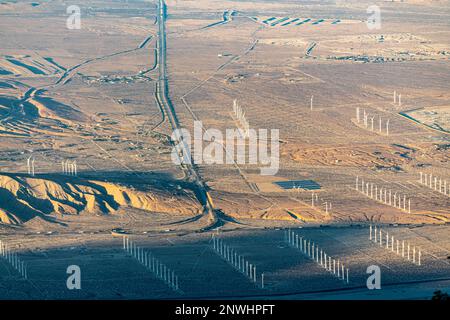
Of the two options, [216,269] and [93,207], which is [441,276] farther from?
[93,207]

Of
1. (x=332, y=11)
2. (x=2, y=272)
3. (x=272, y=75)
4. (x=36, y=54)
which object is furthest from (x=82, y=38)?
(x=2, y=272)

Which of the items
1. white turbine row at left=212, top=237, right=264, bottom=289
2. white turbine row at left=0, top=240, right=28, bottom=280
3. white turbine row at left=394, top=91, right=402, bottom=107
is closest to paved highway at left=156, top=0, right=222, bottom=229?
white turbine row at left=212, top=237, right=264, bottom=289

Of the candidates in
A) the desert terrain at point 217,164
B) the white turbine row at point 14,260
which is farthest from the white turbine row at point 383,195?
the white turbine row at point 14,260

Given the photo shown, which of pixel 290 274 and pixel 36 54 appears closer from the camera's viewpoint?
pixel 290 274

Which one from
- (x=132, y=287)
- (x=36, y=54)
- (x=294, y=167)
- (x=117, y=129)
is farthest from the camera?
(x=36, y=54)

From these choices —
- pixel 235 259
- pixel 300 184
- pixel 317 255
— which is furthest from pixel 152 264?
pixel 300 184

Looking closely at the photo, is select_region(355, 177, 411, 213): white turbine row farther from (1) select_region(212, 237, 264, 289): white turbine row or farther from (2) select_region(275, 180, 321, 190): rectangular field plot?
(1) select_region(212, 237, 264, 289): white turbine row

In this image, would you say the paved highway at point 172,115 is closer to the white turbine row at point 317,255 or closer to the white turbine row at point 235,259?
the white turbine row at point 235,259

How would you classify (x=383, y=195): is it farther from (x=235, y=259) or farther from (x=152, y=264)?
(x=152, y=264)
